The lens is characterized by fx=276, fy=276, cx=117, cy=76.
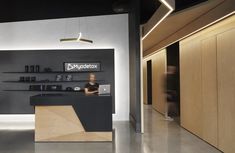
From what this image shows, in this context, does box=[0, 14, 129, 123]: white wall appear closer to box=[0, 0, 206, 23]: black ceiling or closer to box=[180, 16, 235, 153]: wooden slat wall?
box=[0, 0, 206, 23]: black ceiling

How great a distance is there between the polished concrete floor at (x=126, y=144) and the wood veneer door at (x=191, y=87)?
0.35 meters

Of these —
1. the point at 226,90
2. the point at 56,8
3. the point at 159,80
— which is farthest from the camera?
the point at 159,80

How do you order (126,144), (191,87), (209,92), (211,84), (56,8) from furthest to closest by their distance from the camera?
(56,8), (191,87), (126,144), (209,92), (211,84)

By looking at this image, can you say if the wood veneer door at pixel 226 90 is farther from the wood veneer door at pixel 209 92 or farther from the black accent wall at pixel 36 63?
the black accent wall at pixel 36 63

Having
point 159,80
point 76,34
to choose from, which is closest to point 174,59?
point 159,80

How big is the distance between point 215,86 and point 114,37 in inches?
188

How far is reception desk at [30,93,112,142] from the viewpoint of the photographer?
20.8ft

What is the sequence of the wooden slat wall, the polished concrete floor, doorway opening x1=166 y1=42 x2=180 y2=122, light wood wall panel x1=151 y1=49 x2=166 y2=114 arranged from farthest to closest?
light wood wall panel x1=151 y1=49 x2=166 y2=114, doorway opening x1=166 y1=42 x2=180 y2=122, the polished concrete floor, the wooden slat wall

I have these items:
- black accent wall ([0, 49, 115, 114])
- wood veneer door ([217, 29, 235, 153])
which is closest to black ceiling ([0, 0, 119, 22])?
black accent wall ([0, 49, 115, 114])

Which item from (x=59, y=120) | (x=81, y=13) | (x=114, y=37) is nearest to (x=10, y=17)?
(x=81, y=13)

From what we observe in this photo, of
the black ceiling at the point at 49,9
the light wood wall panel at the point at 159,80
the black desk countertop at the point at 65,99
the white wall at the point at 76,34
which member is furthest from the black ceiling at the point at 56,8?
the black desk countertop at the point at 65,99

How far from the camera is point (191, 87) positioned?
702cm

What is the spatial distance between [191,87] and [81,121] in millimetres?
2888

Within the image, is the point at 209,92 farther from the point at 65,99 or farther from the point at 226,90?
the point at 65,99
